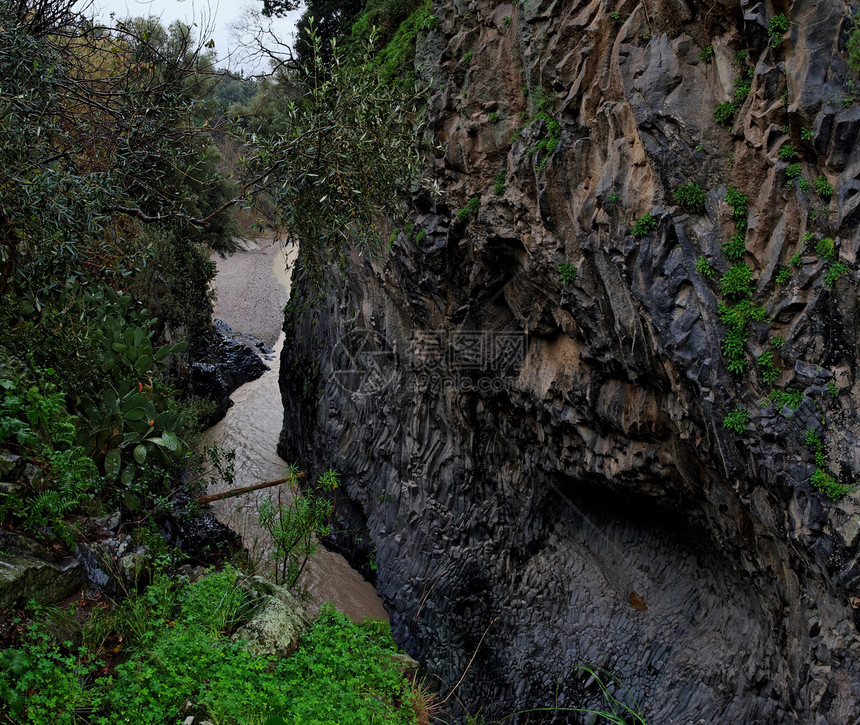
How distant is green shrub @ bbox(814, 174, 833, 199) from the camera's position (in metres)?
4.28

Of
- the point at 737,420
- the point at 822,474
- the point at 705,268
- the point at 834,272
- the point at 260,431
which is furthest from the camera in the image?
the point at 260,431

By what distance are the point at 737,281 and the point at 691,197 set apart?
84cm

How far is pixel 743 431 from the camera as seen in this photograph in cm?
489

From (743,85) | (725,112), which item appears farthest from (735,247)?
(743,85)

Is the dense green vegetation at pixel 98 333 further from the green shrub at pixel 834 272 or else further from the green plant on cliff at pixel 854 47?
the green shrub at pixel 834 272

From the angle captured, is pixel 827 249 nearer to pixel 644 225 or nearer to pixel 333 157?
pixel 644 225

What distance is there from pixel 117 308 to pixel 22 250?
3.03m

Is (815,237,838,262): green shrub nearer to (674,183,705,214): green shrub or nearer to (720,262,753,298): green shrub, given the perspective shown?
(720,262,753,298): green shrub

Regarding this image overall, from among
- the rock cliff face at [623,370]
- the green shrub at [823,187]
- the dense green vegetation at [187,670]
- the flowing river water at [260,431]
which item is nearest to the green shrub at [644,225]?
the rock cliff face at [623,370]

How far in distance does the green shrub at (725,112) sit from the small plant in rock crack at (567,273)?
1.90 meters

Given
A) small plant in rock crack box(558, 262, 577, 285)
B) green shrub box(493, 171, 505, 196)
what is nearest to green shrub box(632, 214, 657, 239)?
small plant in rock crack box(558, 262, 577, 285)

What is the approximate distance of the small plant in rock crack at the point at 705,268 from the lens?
16.4ft

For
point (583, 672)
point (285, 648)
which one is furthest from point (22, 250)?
point (583, 672)

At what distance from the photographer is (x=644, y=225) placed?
536 cm
